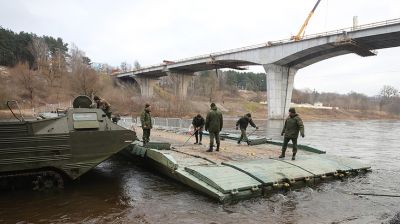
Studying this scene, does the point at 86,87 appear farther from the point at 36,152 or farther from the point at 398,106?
the point at 398,106

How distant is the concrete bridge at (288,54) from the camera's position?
40.3 metres

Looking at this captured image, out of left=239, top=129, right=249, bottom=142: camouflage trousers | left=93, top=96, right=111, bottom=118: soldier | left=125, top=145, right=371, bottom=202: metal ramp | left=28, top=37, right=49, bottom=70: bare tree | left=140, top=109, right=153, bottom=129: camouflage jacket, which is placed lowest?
left=125, top=145, right=371, bottom=202: metal ramp

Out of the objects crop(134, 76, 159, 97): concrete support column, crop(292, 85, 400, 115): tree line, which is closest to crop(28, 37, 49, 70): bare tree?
crop(134, 76, 159, 97): concrete support column

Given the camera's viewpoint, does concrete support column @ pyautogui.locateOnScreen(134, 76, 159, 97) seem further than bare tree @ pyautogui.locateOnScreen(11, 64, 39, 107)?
Yes

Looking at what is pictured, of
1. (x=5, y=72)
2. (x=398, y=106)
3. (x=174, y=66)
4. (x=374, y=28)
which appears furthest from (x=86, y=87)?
(x=398, y=106)

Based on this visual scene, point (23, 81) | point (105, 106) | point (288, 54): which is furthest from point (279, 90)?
point (105, 106)

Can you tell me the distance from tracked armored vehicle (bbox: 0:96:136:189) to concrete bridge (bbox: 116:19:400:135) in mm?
35827

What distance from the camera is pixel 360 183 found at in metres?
10.5

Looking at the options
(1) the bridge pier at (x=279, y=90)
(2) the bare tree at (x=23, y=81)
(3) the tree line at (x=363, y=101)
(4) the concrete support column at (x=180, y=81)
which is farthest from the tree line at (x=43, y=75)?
(3) the tree line at (x=363, y=101)

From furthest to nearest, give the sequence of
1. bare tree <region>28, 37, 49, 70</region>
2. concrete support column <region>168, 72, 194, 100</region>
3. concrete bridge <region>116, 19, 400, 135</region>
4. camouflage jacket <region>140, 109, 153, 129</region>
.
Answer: bare tree <region>28, 37, 49, 70</region> → concrete support column <region>168, 72, 194, 100</region> → concrete bridge <region>116, 19, 400, 135</region> → camouflage jacket <region>140, 109, 153, 129</region>

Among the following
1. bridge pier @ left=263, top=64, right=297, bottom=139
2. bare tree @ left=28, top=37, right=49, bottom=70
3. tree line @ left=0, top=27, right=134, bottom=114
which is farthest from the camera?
bare tree @ left=28, top=37, right=49, bottom=70

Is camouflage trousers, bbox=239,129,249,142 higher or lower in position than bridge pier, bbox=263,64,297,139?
lower

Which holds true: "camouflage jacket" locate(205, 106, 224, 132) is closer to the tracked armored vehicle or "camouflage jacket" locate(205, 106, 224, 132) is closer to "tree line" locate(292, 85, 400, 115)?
the tracked armored vehicle

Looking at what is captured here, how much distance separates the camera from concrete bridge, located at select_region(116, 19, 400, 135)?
40.3m
